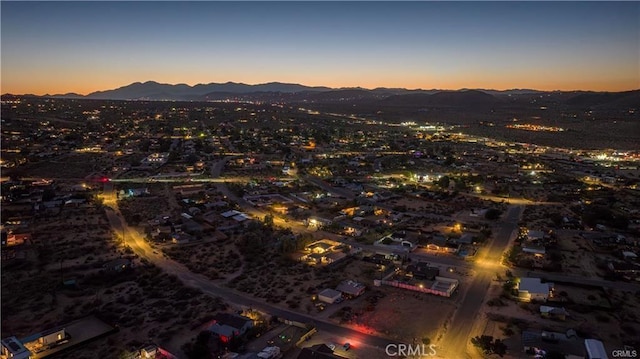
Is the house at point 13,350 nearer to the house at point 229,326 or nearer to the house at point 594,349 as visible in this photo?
the house at point 229,326

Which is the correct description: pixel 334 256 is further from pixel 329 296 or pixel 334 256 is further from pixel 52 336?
pixel 52 336

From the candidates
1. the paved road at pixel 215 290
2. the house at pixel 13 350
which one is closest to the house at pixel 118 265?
the paved road at pixel 215 290

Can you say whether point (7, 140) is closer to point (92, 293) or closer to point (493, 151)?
point (92, 293)

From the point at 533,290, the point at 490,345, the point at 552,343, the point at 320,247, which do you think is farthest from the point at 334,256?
the point at 552,343

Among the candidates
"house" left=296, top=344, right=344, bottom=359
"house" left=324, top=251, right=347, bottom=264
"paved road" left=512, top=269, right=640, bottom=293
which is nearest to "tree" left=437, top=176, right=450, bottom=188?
"paved road" left=512, top=269, right=640, bottom=293

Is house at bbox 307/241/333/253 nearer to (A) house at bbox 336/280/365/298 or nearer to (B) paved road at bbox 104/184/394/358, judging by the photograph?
(A) house at bbox 336/280/365/298

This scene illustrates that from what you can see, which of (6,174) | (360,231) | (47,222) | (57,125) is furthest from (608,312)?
(57,125)
